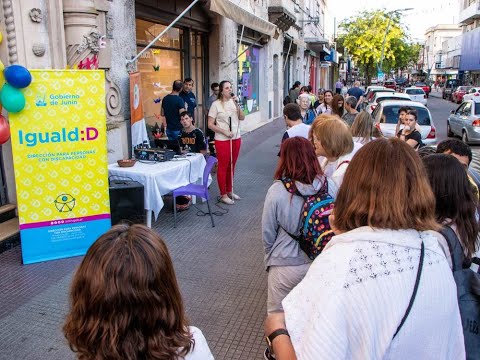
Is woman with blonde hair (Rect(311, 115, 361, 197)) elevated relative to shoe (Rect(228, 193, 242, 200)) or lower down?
elevated

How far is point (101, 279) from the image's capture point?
4.53 ft

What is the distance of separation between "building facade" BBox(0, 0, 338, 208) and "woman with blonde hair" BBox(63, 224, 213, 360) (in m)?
5.08

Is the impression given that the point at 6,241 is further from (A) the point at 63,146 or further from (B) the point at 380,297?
(B) the point at 380,297

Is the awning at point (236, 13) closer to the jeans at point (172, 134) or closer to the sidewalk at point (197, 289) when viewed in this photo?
the jeans at point (172, 134)

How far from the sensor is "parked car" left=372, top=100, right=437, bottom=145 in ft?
37.1

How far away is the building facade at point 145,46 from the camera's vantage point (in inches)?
232

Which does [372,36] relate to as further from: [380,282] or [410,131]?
[380,282]

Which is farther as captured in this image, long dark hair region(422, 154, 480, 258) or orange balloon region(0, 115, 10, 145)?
orange balloon region(0, 115, 10, 145)

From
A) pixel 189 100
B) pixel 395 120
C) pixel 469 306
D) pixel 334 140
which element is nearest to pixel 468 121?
pixel 395 120

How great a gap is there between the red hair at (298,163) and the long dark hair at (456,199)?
805 millimetres

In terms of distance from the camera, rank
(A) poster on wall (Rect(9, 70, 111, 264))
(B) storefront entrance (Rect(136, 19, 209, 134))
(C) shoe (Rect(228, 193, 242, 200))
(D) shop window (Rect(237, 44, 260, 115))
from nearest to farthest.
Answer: (A) poster on wall (Rect(9, 70, 111, 264))
(C) shoe (Rect(228, 193, 242, 200))
(B) storefront entrance (Rect(136, 19, 209, 134))
(D) shop window (Rect(237, 44, 260, 115))

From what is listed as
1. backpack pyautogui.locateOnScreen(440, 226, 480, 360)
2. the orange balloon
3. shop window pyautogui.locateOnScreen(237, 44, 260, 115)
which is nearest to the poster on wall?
the orange balloon

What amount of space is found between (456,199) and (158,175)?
4297mm

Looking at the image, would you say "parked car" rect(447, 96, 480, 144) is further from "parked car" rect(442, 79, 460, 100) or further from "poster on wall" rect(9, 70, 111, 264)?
"parked car" rect(442, 79, 460, 100)
